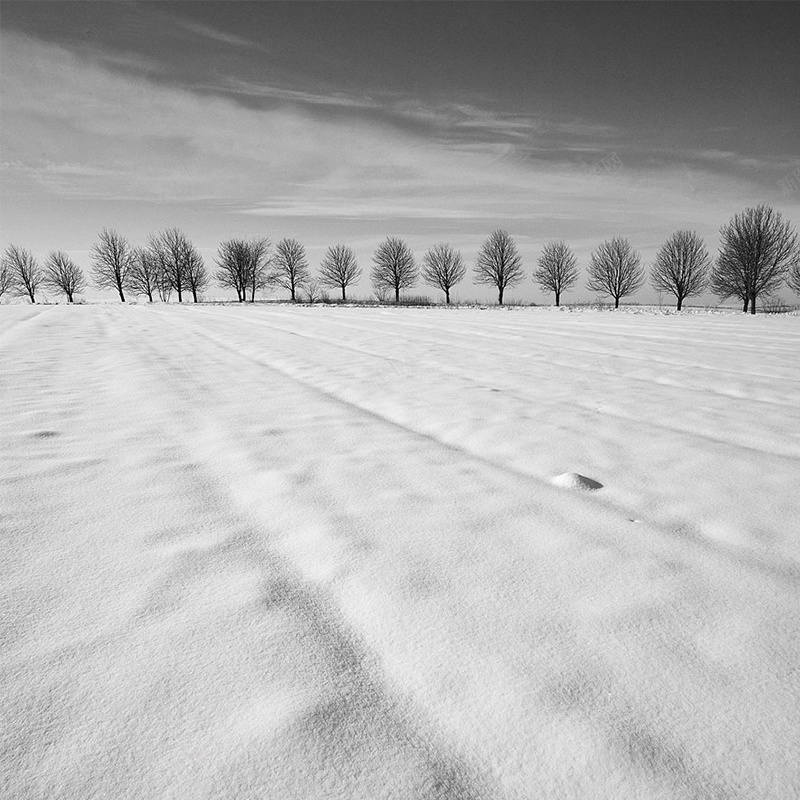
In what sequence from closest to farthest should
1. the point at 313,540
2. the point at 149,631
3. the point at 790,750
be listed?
1. the point at 790,750
2. the point at 149,631
3. the point at 313,540

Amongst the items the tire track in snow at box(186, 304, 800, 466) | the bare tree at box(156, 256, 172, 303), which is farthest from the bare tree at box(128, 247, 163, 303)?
the tire track in snow at box(186, 304, 800, 466)

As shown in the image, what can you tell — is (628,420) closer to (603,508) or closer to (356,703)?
(603,508)

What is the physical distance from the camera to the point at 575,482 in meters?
1.93

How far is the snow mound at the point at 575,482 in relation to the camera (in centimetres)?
192

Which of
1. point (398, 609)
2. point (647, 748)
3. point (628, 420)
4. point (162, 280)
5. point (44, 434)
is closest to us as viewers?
point (647, 748)

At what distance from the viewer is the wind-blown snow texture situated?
79cm

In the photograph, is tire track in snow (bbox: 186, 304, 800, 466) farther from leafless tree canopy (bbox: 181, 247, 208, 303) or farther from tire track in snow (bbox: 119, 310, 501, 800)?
leafless tree canopy (bbox: 181, 247, 208, 303)

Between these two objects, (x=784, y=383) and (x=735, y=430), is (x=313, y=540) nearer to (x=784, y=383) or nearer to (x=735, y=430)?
(x=735, y=430)

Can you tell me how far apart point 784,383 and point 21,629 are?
16.3 ft

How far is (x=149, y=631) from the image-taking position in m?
1.08

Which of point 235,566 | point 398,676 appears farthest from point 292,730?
point 235,566

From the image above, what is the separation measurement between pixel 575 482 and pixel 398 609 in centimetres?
105

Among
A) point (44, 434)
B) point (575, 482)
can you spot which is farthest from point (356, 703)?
point (44, 434)

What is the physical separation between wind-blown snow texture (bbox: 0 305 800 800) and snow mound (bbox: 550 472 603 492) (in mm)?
48
